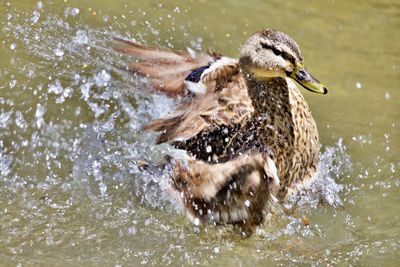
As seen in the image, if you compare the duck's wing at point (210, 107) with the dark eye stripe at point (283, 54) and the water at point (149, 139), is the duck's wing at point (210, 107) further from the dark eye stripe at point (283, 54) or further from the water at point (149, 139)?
the dark eye stripe at point (283, 54)

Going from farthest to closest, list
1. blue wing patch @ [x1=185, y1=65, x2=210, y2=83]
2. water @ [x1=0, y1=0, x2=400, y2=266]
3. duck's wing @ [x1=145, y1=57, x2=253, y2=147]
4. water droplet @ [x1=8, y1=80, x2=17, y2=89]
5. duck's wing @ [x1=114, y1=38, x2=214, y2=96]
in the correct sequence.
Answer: water droplet @ [x1=8, y1=80, x2=17, y2=89], duck's wing @ [x1=114, y1=38, x2=214, y2=96], blue wing patch @ [x1=185, y1=65, x2=210, y2=83], duck's wing @ [x1=145, y1=57, x2=253, y2=147], water @ [x1=0, y1=0, x2=400, y2=266]

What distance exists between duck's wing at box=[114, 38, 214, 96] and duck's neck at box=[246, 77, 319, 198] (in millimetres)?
499

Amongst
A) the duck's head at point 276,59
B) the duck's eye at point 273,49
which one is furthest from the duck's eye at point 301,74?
the duck's eye at point 273,49

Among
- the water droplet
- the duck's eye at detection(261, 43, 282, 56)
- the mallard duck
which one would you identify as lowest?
the water droplet

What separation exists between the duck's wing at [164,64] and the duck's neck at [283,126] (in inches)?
19.6

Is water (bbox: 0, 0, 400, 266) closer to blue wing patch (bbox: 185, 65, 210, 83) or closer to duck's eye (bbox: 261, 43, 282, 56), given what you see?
blue wing patch (bbox: 185, 65, 210, 83)

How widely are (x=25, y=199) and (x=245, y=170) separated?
138 cm

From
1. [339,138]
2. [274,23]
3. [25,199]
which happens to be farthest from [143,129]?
[274,23]

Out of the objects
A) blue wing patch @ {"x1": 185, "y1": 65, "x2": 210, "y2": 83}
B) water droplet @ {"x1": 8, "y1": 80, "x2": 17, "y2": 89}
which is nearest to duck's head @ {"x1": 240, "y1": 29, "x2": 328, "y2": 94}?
blue wing patch @ {"x1": 185, "y1": 65, "x2": 210, "y2": 83}

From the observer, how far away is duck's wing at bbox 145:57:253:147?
197 inches

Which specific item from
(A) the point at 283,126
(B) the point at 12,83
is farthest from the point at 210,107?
(B) the point at 12,83

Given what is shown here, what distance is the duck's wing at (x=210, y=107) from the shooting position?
5.00 meters

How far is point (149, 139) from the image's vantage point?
5.71 m

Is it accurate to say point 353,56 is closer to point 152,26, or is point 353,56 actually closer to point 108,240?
point 152,26
